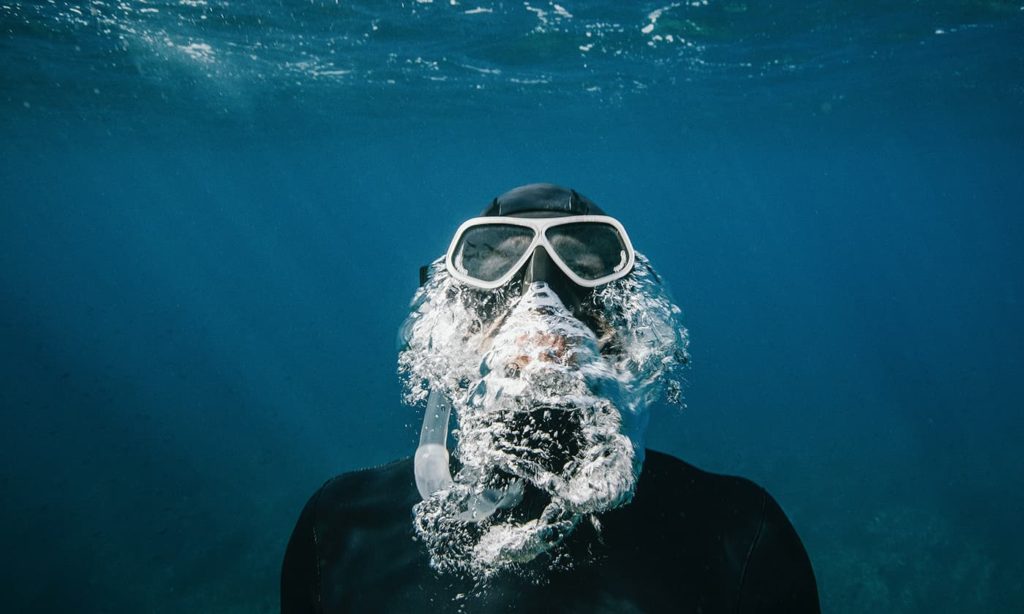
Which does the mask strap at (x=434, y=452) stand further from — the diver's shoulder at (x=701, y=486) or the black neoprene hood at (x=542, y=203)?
the black neoprene hood at (x=542, y=203)

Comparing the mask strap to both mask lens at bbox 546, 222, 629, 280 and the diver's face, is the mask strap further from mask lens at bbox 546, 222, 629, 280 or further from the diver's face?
mask lens at bbox 546, 222, 629, 280

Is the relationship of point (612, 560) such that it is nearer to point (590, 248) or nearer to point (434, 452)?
point (434, 452)

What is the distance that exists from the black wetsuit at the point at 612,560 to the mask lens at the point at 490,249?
1027mm

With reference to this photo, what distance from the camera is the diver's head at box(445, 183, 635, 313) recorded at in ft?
7.92

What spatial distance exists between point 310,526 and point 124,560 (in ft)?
53.8

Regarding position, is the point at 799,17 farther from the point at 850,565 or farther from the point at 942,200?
the point at 942,200

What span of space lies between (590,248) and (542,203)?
12.9 inches

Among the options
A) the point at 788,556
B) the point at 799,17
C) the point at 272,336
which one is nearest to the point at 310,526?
the point at 788,556

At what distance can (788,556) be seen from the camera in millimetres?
1957

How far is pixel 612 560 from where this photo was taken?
71.7 inches

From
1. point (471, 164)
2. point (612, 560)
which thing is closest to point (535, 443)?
point (612, 560)

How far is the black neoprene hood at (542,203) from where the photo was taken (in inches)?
101

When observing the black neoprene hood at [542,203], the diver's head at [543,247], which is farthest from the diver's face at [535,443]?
the black neoprene hood at [542,203]

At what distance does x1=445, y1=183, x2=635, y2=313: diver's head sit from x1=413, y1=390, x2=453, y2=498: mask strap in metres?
0.61
